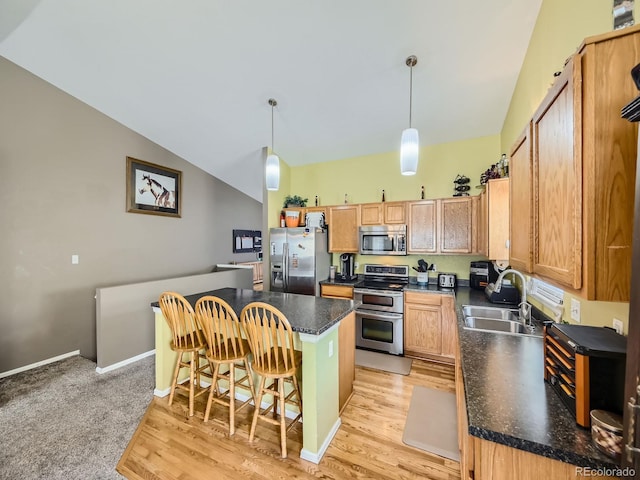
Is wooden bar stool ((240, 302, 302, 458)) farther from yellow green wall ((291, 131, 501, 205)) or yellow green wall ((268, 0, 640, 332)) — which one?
yellow green wall ((291, 131, 501, 205))

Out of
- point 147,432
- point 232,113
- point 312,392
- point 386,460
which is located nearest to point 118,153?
point 232,113

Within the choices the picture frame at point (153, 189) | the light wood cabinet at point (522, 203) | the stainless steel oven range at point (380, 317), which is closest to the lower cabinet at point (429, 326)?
the stainless steel oven range at point (380, 317)

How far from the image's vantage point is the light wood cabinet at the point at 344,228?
158 inches

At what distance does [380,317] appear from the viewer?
346 cm

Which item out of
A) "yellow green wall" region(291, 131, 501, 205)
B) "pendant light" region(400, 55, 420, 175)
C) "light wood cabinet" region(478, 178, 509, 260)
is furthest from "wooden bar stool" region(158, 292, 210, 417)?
"yellow green wall" region(291, 131, 501, 205)

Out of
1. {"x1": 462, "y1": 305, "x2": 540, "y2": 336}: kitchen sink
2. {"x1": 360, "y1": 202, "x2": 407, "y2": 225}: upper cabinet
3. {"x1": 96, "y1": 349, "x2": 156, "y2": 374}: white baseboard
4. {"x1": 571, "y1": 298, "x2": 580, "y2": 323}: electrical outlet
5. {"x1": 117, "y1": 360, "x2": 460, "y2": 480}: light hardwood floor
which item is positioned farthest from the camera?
{"x1": 360, "y1": 202, "x2": 407, "y2": 225}: upper cabinet

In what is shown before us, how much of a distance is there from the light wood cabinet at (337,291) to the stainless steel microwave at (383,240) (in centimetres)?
61

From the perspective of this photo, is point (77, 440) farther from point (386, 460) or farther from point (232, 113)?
point (232, 113)

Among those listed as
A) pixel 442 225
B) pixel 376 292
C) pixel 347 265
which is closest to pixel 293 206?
pixel 347 265

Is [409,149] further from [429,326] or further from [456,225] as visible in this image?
[429,326]

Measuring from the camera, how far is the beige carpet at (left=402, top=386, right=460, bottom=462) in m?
1.95

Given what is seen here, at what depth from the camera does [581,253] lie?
791 millimetres

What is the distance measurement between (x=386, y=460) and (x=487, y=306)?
5.19 ft

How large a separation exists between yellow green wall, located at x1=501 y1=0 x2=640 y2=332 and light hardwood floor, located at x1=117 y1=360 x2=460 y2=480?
136 centimetres
